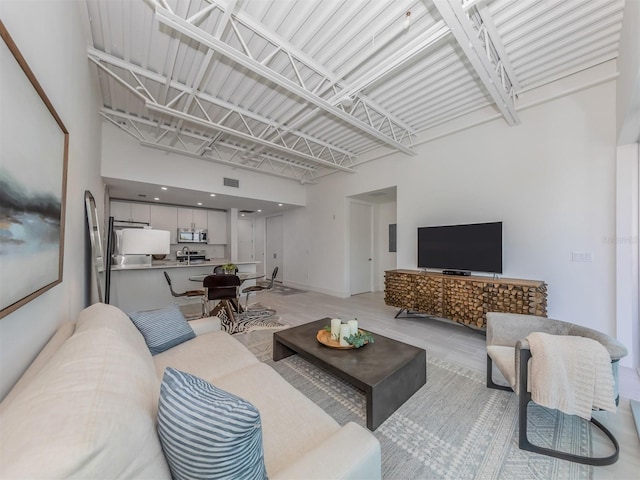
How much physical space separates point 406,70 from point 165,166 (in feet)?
14.8

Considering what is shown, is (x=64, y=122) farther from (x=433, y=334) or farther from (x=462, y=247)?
(x=462, y=247)

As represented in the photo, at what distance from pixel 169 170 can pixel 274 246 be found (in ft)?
14.2

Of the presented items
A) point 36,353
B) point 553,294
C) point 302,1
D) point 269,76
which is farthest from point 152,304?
point 553,294

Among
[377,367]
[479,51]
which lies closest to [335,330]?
[377,367]

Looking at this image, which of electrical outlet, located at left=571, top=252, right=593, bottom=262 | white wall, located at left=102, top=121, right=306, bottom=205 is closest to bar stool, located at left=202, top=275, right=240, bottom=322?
white wall, located at left=102, top=121, right=306, bottom=205

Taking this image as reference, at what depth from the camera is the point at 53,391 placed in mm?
733

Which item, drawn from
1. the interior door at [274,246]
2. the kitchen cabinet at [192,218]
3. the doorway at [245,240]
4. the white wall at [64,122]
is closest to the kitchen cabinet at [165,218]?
the kitchen cabinet at [192,218]

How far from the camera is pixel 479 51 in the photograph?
2.31m

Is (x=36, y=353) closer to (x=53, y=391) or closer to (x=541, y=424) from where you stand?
(x=53, y=391)

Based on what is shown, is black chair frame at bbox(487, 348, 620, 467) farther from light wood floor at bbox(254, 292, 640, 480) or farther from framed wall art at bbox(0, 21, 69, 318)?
framed wall art at bbox(0, 21, 69, 318)

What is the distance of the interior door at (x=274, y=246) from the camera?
8445mm

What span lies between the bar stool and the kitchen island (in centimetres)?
160

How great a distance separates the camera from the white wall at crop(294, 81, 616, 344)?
9.68 feet

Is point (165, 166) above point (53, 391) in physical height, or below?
above
